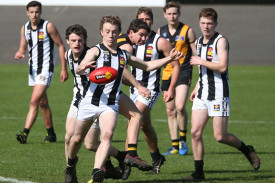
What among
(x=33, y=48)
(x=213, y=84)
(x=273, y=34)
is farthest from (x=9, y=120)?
(x=273, y=34)

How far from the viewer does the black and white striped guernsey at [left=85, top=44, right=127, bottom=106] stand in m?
8.34

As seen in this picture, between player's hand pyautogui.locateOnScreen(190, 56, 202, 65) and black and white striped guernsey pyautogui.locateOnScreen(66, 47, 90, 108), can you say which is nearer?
black and white striped guernsey pyautogui.locateOnScreen(66, 47, 90, 108)

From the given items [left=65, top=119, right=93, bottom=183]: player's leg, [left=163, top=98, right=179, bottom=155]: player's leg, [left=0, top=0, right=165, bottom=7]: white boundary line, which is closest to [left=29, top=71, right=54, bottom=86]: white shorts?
[left=163, top=98, right=179, bottom=155]: player's leg

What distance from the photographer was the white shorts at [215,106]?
935 cm

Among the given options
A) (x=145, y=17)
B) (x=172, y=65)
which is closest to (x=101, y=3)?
(x=145, y=17)

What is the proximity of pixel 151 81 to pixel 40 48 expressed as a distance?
11.6 feet

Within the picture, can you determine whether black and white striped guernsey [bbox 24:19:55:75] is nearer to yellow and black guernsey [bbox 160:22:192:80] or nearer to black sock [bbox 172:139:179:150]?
yellow and black guernsey [bbox 160:22:192:80]

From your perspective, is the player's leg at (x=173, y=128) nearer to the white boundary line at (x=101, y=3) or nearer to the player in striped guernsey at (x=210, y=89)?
the player in striped guernsey at (x=210, y=89)

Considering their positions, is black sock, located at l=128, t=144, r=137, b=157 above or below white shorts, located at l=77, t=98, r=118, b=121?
below

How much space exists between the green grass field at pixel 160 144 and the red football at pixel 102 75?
158 centimetres

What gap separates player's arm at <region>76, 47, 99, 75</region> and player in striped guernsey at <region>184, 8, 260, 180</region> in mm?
1620

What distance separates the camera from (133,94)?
10.4m

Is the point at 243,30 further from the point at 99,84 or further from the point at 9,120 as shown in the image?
the point at 99,84

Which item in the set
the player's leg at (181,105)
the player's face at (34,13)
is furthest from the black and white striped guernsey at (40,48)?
the player's leg at (181,105)
